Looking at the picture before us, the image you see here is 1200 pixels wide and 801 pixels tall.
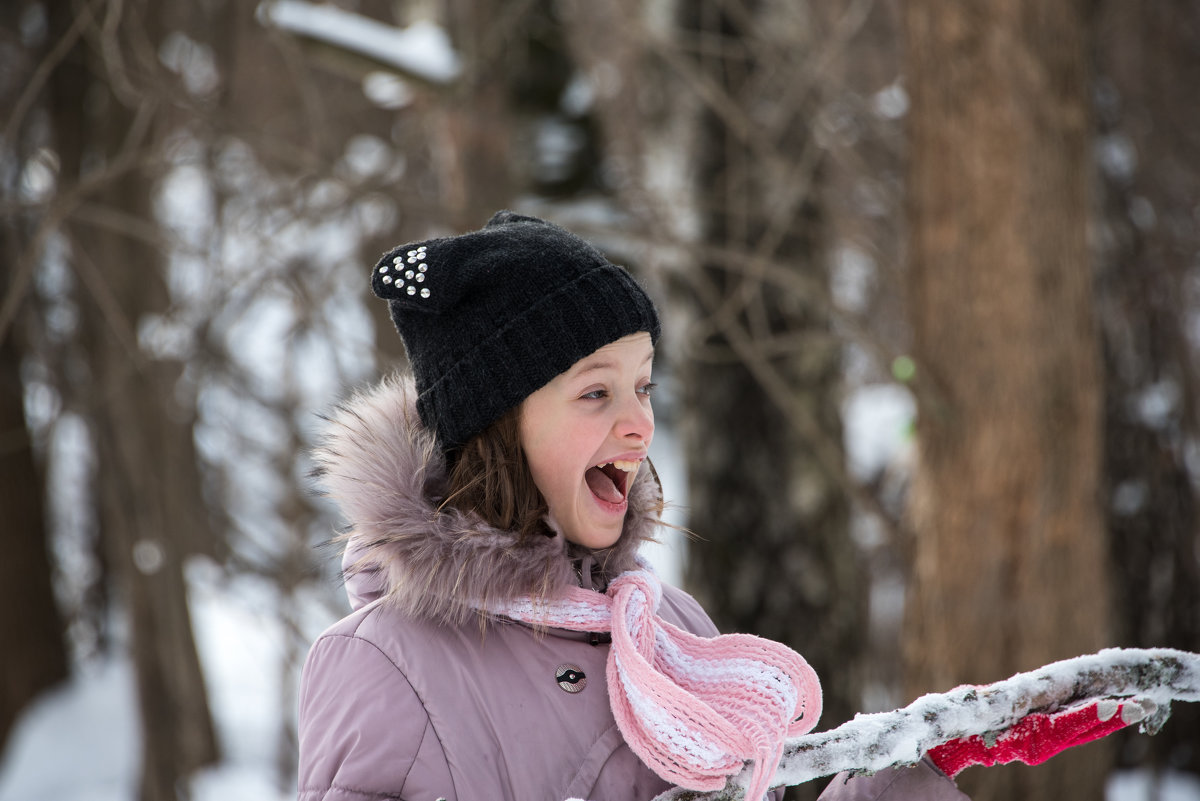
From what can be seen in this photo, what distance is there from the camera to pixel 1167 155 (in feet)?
18.7

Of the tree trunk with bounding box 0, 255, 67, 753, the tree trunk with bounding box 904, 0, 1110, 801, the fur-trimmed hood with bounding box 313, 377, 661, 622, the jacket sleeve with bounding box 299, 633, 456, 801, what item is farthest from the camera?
the tree trunk with bounding box 0, 255, 67, 753

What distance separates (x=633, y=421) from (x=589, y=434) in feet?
0.22

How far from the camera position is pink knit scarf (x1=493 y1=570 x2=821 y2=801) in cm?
138

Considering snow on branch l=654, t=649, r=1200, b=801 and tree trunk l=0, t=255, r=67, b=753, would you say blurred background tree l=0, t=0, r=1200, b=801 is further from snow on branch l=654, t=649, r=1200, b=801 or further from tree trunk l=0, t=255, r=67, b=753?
snow on branch l=654, t=649, r=1200, b=801

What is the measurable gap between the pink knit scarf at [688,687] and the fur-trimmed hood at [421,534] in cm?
5

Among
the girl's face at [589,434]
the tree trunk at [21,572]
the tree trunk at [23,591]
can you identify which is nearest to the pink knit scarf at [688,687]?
the girl's face at [589,434]

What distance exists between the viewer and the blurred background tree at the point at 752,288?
10.3 ft

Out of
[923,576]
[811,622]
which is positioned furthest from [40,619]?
[923,576]

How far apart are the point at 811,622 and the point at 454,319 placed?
133 inches

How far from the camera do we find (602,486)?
1.63m

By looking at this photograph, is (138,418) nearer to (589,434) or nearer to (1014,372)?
(1014,372)

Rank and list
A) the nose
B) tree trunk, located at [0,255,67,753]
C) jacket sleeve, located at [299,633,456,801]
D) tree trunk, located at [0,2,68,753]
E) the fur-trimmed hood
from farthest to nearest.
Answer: tree trunk, located at [0,255,67,753] < tree trunk, located at [0,2,68,753] < the nose < the fur-trimmed hood < jacket sleeve, located at [299,633,456,801]

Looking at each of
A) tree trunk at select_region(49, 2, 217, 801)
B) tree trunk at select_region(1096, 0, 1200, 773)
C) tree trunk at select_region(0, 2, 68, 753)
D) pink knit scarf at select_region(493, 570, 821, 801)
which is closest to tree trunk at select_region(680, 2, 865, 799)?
tree trunk at select_region(1096, 0, 1200, 773)

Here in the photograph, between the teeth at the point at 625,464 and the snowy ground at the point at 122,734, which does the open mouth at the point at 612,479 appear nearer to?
the teeth at the point at 625,464
